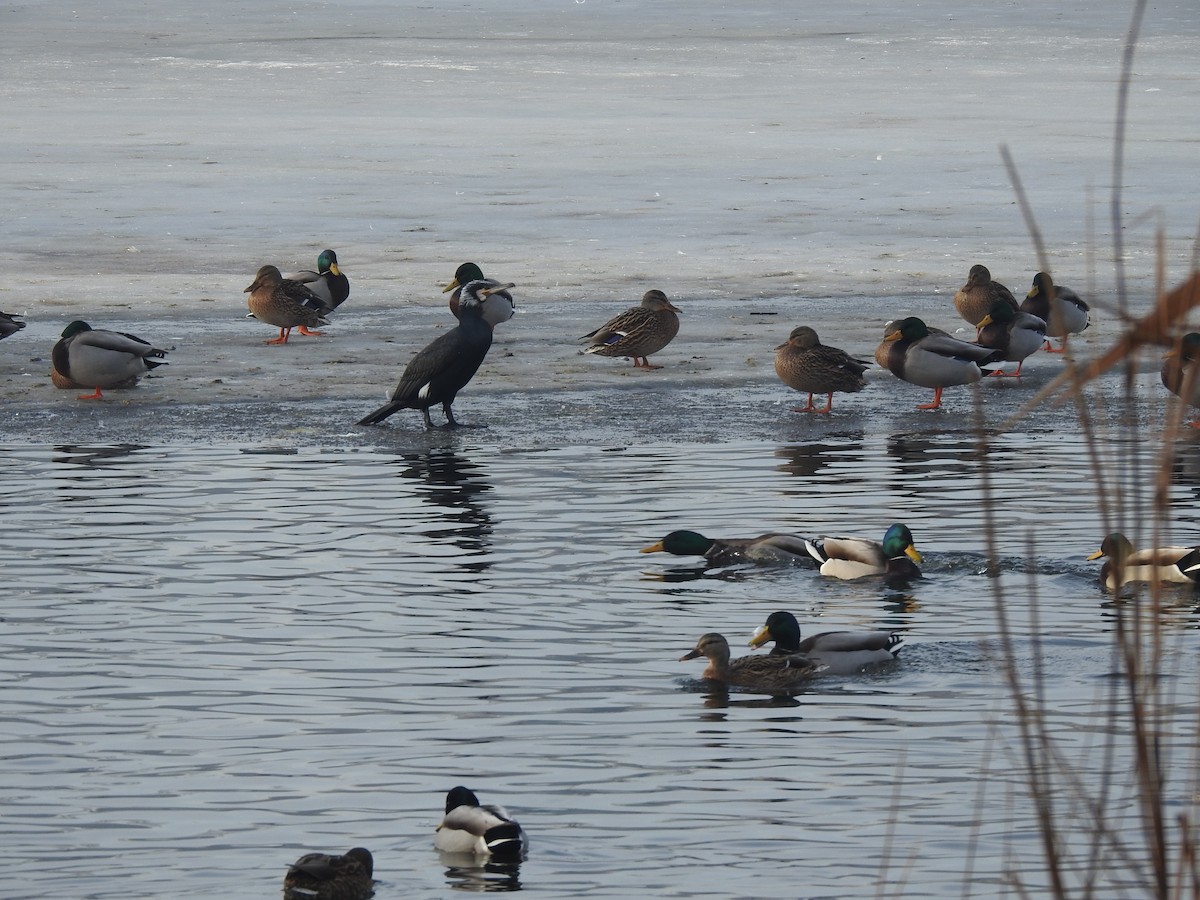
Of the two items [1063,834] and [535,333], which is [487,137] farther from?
[1063,834]

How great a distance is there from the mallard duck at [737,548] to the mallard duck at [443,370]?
3.86 metres

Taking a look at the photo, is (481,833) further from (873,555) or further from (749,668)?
(873,555)

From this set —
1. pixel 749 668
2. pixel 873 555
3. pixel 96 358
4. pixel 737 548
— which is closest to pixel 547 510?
pixel 737 548

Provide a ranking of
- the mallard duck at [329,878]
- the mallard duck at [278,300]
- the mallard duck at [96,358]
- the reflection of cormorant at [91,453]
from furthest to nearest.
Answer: the mallard duck at [278,300]
the mallard duck at [96,358]
the reflection of cormorant at [91,453]
the mallard duck at [329,878]

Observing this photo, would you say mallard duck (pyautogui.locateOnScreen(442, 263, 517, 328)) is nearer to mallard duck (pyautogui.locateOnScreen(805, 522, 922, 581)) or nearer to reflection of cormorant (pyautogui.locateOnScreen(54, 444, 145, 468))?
reflection of cormorant (pyautogui.locateOnScreen(54, 444, 145, 468))

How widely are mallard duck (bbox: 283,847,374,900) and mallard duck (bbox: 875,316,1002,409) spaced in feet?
29.5

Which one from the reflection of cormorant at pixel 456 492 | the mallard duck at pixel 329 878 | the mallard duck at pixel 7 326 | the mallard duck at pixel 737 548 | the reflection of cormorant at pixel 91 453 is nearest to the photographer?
the mallard duck at pixel 329 878

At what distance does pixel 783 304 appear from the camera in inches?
742

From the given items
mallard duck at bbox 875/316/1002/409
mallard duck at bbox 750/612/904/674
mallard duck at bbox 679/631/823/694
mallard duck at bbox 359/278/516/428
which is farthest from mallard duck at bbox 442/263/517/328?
mallard duck at bbox 679/631/823/694

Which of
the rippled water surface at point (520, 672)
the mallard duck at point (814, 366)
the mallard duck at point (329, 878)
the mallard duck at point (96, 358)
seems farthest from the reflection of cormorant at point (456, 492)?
the mallard duck at point (329, 878)

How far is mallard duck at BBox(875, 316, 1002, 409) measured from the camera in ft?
48.1

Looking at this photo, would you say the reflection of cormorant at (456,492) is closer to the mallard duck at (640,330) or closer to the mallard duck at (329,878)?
the mallard duck at (640,330)

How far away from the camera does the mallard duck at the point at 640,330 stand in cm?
1614

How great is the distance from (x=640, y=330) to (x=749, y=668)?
25.3 feet
